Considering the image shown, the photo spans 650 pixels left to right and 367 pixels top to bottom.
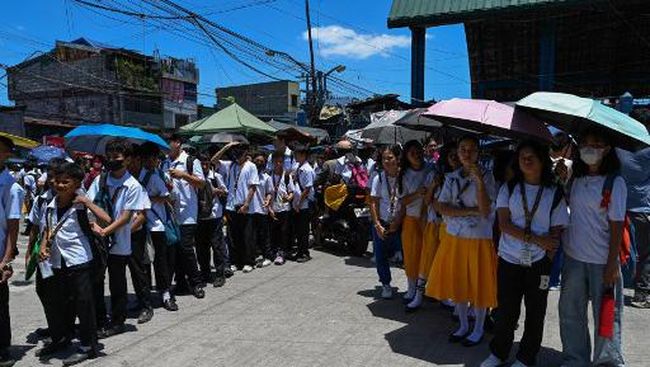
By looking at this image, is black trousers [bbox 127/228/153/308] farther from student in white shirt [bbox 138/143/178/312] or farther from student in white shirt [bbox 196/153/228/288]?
student in white shirt [bbox 196/153/228/288]

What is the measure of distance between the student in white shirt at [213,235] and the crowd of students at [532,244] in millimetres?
3293

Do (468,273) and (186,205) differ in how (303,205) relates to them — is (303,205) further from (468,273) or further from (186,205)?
(468,273)

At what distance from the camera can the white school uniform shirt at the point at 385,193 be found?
598 cm

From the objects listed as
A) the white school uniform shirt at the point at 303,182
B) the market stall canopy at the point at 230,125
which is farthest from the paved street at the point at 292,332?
the market stall canopy at the point at 230,125

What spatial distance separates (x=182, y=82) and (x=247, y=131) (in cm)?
3872

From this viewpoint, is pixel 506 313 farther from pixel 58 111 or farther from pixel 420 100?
pixel 58 111

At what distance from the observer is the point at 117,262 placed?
16.9 ft

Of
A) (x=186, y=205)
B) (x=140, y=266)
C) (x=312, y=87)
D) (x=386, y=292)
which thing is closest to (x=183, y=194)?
(x=186, y=205)

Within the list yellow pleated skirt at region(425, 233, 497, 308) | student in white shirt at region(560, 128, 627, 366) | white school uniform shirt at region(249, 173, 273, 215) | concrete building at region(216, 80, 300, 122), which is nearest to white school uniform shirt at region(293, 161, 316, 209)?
white school uniform shirt at region(249, 173, 273, 215)

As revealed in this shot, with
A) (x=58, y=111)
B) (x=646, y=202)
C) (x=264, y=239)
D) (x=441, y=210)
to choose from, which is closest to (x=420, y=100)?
(x=264, y=239)

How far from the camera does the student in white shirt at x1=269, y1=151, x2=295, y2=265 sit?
27.6 ft

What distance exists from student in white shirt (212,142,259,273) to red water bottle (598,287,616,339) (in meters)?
4.98

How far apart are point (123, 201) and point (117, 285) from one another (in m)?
0.82

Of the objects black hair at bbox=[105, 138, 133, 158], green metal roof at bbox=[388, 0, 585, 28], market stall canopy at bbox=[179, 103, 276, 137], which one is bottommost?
black hair at bbox=[105, 138, 133, 158]
